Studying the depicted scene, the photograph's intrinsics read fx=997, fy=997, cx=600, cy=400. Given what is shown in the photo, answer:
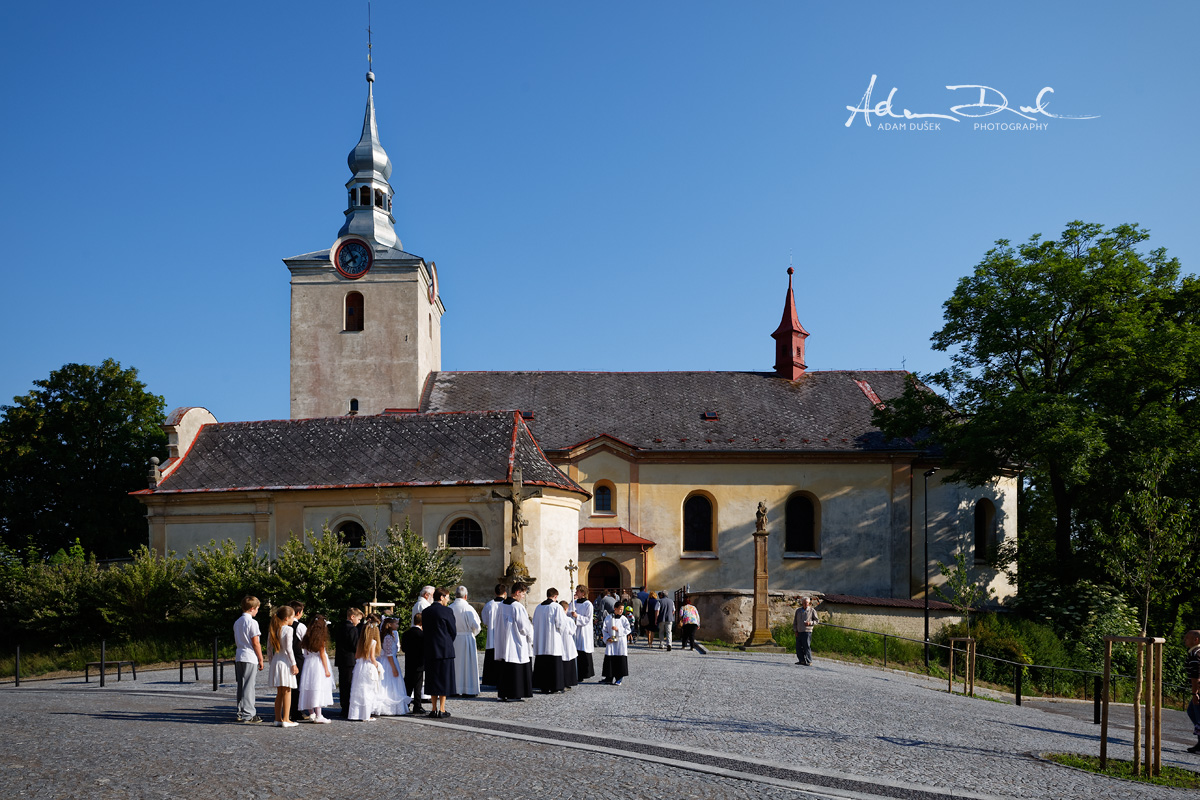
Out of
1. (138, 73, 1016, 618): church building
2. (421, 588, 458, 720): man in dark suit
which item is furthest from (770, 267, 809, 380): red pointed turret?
(421, 588, 458, 720): man in dark suit

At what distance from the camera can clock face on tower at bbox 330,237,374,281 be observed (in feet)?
127

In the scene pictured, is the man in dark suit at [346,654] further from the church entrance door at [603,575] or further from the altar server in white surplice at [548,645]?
the church entrance door at [603,575]

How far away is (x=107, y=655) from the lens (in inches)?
1006

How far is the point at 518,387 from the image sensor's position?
39000mm

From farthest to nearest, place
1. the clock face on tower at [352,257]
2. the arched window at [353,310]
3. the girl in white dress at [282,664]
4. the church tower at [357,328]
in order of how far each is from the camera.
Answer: the arched window at [353,310], the clock face on tower at [352,257], the church tower at [357,328], the girl in white dress at [282,664]

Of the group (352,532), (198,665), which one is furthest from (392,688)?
(352,532)

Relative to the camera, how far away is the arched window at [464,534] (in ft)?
90.1

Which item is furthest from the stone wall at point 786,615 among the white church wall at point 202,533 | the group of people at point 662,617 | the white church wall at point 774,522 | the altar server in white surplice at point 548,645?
the white church wall at point 202,533

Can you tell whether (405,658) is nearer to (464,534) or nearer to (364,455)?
(464,534)

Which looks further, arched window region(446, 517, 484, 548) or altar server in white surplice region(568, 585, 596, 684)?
arched window region(446, 517, 484, 548)

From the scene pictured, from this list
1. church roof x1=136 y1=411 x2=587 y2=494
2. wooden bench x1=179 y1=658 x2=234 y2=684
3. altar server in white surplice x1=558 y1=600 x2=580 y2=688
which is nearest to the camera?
altar server in white surplice x1=558 y1=600 x2=580 y2=688

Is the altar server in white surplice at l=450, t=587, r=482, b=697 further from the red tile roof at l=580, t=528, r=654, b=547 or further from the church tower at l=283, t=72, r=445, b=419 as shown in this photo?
the church tower at l=283, t=72, r=445, b=419

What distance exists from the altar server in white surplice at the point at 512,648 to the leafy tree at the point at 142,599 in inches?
600

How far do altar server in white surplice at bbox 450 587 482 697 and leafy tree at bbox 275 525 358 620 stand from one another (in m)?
11.0
